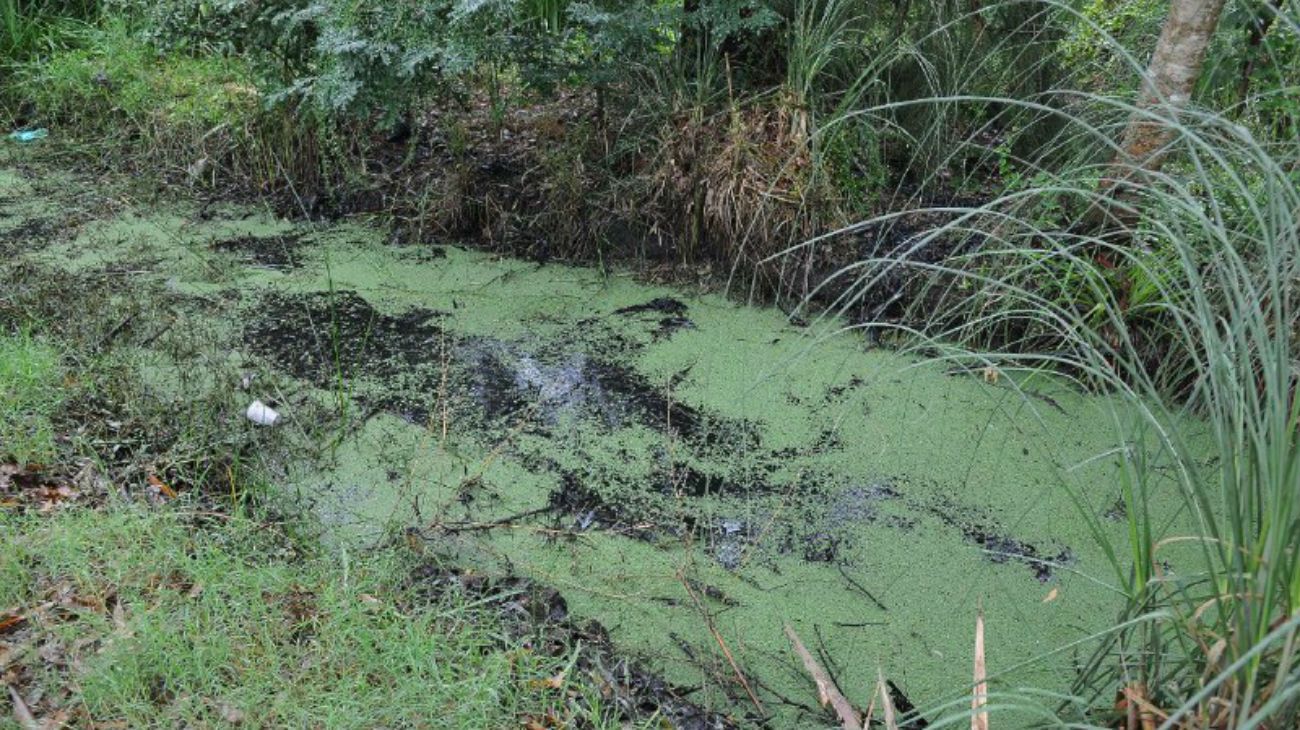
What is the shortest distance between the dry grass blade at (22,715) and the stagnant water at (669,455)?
2.48ft

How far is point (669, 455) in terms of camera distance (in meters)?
2.81

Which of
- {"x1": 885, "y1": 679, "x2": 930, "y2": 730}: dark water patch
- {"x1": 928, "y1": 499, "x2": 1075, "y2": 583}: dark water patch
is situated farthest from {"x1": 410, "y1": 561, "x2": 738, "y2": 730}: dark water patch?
{"x1": 928, "y1": 499, "x2": 1075, "y2": 583}: dark water patch

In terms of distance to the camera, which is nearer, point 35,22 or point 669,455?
point 669,455

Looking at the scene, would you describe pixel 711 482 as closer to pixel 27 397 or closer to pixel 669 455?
pixel 669 455

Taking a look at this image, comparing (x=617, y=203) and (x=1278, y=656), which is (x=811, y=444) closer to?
(x=617, y=203)

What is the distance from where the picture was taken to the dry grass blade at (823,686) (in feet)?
6.42

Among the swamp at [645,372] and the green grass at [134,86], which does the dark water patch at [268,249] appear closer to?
the swamp at [645,372]

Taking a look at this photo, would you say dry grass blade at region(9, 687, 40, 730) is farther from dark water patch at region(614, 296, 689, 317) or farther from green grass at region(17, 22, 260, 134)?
green grass at region(17, 22, 260, 134)

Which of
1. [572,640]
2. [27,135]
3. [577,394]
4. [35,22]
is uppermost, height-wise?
[35,22]

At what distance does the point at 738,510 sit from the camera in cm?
263

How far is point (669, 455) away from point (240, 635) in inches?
44.7

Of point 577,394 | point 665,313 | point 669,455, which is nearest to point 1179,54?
point 665,313

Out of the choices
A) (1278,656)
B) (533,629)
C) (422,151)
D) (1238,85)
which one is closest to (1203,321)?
(1278,656)

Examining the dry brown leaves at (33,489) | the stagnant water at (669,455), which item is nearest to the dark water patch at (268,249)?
the stagnant water at (669,455)
